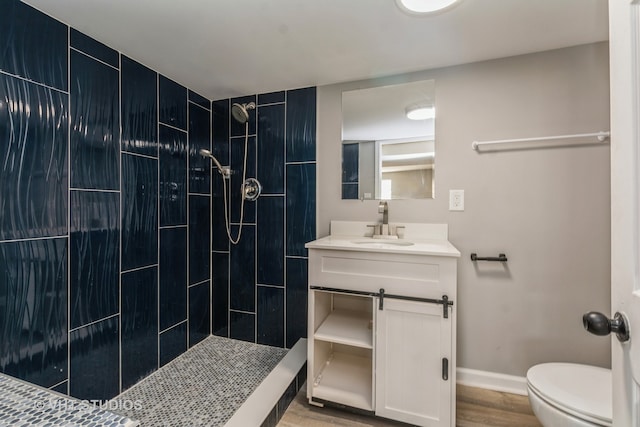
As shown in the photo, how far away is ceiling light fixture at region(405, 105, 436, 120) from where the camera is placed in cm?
185

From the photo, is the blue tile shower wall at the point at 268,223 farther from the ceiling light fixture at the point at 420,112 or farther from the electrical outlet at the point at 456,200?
the electrical outlet at the point at 456,200

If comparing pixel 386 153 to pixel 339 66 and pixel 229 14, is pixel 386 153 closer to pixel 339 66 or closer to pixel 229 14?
pixel 339 66

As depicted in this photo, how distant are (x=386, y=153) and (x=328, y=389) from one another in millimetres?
1487

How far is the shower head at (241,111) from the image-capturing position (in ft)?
6.94

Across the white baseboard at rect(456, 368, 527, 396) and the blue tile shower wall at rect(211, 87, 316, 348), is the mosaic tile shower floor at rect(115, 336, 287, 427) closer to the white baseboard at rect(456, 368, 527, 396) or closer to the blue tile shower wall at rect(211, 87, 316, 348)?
the blue tile shower wall at rect(211, 87, 316, 348)

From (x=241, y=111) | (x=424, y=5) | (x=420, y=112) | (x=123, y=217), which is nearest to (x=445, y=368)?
(x=420, y=112)

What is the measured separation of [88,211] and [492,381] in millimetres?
2506

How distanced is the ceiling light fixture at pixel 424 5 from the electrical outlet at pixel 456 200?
995 mm

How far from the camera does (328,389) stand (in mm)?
1559

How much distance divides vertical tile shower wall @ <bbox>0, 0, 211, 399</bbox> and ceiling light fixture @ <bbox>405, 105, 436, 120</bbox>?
1618 mm

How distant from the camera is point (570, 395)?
114 cm

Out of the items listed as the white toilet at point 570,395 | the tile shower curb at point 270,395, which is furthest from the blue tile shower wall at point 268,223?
the white toilet at point 570,395

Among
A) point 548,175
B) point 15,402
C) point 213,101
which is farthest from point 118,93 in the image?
point 548,175

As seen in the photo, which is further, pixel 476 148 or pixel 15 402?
pixel 476 148
